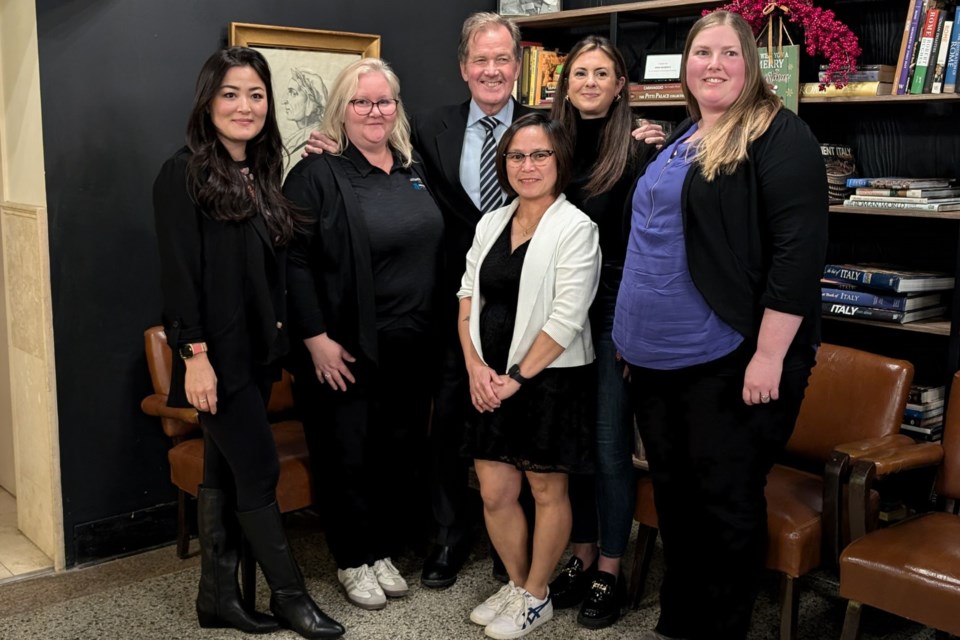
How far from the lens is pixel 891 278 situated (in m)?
3.23

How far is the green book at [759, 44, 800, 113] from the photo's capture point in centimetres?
335

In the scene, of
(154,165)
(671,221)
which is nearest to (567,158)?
(671,221)

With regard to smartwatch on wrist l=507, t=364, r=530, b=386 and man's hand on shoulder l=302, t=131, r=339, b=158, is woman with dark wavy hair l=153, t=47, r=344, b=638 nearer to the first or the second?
man's hand on shoulder l=302, t=131, r=339, b=158

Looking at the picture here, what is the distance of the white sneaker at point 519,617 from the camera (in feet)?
9.55

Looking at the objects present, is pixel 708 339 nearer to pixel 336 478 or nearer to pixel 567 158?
pixel 567 158

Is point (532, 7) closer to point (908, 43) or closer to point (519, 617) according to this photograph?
point (908, 43)

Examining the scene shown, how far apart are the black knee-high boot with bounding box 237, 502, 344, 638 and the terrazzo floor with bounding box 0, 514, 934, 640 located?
67 mm

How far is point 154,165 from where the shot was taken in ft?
11.2

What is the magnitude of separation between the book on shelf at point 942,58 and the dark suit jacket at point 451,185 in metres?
1.27

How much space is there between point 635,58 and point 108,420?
2.51m

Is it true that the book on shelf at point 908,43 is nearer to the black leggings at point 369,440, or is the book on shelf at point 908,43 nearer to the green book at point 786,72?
the green book at point 786,72

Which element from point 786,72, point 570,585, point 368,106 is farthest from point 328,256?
point 786,72

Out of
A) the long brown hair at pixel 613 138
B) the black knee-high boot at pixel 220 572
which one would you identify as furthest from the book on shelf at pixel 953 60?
the black knee-high boot at pixel 220 572

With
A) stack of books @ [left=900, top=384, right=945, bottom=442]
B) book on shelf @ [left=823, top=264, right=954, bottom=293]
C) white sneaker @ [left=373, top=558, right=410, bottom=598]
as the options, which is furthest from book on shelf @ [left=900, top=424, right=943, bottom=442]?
white sneaker @ [left=373, top=558, right=410, bottom=598]
